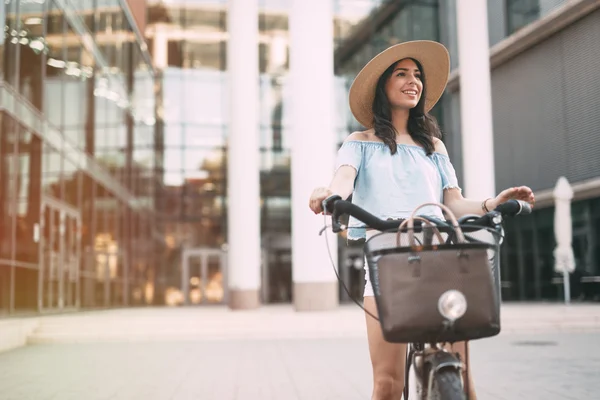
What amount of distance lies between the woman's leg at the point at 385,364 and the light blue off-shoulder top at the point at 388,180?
0.41m

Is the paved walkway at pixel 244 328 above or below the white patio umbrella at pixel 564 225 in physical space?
below

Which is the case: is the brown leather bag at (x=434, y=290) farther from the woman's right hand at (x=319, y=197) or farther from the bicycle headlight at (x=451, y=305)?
the woman's right hand at (x=319, y=197)

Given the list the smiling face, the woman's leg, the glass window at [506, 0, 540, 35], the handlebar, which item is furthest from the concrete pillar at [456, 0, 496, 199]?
the handlebar

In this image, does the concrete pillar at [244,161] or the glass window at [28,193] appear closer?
the glass window at [28,193]

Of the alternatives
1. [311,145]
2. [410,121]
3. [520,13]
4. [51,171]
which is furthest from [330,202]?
[520,13]

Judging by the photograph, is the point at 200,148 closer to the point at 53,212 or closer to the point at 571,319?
the point at 53,212

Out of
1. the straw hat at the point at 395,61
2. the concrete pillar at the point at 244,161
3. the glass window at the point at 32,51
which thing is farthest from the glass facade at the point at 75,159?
the straw hat at the point at 395,61

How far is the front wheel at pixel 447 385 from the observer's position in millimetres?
2461

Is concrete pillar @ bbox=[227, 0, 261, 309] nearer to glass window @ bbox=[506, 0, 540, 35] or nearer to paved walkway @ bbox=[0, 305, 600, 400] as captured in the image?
paved walkway @ bbox=[0, 305, 600, 400]

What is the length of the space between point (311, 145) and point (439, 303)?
49.6ft

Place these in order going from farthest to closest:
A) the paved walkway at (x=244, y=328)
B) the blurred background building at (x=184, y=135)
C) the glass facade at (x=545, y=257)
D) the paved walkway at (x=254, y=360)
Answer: the glass facade at (x=545, y=257) < the blurred background building at (x=184, y=135) < the paved walkway at (x=244, y=328) < the paved walkway at (x=254, y=360)

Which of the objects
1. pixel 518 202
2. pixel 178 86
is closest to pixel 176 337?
pixel 518 202

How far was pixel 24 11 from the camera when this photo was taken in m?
16.0

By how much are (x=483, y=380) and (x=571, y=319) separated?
7538mm
